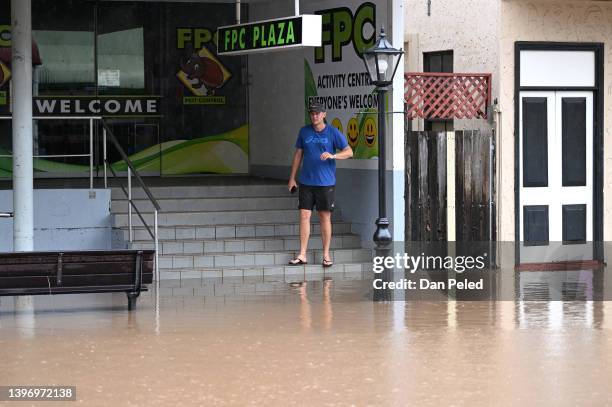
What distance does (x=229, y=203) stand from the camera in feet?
55.9

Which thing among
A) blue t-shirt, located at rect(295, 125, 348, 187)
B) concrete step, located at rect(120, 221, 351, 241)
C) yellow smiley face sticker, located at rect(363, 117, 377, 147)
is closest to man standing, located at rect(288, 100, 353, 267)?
blue t-shirt, located at rect(295, 125, 348, 187)

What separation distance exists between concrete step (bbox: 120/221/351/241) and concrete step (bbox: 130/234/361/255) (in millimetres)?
149

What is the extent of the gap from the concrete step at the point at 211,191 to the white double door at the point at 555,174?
3.57 m

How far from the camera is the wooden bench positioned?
473 inches

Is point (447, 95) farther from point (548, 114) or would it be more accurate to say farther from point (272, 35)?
point (272, 35)

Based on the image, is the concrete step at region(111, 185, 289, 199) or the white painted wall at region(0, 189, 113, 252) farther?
the concrete step at region(111, 185, 289, 199)

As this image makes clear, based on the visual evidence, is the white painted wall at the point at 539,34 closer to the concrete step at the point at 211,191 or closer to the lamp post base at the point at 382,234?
the concrete step at the point at 211,191

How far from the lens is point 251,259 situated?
51.5 feet

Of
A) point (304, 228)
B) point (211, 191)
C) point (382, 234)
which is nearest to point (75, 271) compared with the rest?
point (382, 234)

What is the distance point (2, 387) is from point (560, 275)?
9.94m

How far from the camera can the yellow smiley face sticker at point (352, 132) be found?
16.9m

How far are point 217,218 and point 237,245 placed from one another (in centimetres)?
75

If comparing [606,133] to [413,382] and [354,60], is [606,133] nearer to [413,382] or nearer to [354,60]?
[354,60]

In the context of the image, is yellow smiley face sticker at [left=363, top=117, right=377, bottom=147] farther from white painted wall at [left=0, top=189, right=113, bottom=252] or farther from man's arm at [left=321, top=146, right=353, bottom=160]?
white painted wall at [left=0, top=189, right=113, bottom=252]
